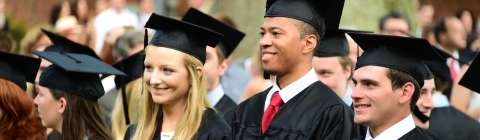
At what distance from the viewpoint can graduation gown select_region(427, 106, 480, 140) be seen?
7590mm

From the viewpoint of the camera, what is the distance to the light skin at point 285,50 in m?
5.86

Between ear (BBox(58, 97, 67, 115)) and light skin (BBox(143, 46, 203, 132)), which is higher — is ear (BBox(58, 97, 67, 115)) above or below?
below

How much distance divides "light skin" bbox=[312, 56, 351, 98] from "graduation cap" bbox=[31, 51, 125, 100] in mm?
1569

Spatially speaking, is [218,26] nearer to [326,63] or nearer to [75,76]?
[326,63]

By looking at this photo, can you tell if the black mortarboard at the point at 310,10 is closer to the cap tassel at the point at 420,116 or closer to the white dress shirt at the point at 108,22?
the cap tassel at the point at 420,116

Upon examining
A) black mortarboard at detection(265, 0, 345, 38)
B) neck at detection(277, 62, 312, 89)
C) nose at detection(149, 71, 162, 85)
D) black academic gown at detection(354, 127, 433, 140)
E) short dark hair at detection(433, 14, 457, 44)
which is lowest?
short dark hair at detection(433, 14, 457, 44)

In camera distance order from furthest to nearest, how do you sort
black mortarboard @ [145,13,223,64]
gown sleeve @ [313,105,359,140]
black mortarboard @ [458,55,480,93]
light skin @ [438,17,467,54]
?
light skin @ [438,17,467,54], black mortarboard @ [145,13,223,64], black mortarboard @ [458,55,480,93], gown sleeve @ [313,105,359,140]

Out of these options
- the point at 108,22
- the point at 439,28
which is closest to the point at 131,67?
the point at 439,28

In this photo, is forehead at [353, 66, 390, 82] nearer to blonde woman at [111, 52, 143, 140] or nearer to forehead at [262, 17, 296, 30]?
forehead at [262, 17, 296, 30]

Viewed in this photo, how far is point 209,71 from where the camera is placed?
8086 mm

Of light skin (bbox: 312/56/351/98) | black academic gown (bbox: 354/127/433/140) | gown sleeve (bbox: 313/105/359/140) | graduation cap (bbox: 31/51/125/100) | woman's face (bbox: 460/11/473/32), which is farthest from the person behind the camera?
woman's face (bbox: 460/11/473/32)

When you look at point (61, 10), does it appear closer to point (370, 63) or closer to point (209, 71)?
point (209, 71)

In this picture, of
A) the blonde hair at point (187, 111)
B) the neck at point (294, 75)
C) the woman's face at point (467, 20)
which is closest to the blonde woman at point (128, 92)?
the blonde hair at point (187, 111)

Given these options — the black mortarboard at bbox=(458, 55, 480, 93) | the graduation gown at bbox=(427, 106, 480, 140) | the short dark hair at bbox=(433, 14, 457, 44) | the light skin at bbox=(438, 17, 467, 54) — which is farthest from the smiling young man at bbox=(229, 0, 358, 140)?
the short dark hair at bbox=(433, 14, 457, 44)
